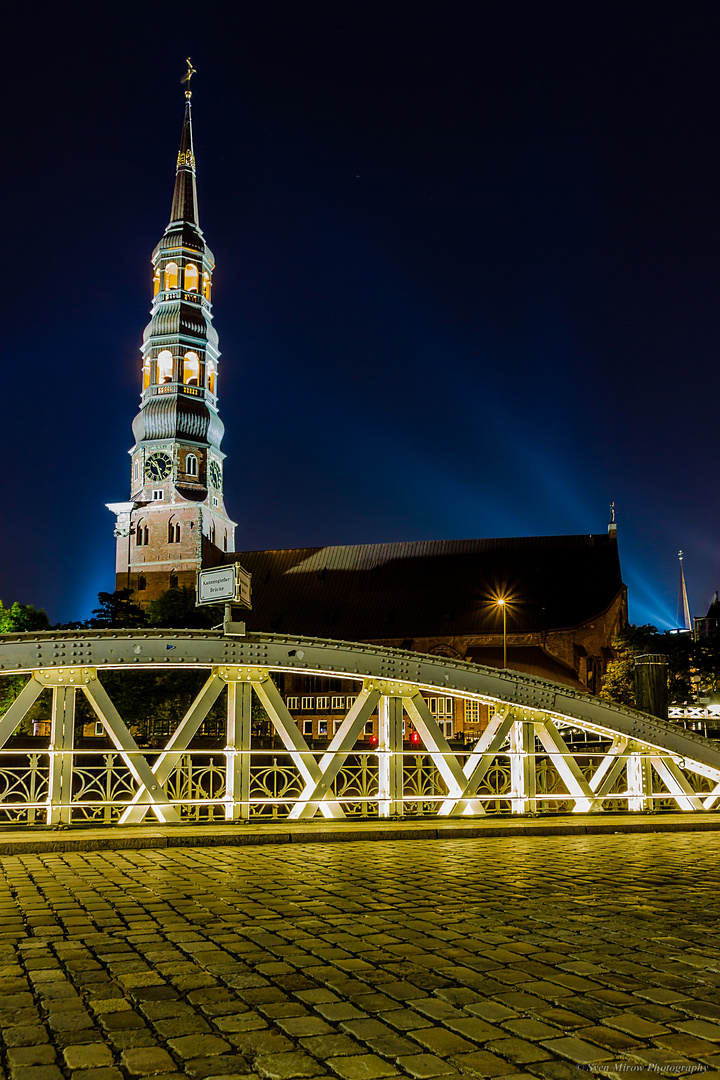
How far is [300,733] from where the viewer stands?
1346cm

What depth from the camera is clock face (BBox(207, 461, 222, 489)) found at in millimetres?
86688

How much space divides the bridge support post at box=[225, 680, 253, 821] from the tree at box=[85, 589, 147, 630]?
45.4 meters

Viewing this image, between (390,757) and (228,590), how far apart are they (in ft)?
11.1

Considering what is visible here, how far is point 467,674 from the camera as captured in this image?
1399cm

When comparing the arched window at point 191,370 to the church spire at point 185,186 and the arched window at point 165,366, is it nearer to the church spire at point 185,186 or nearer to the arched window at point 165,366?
the arched window at point 165,366

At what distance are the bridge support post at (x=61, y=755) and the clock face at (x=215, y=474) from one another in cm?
7434

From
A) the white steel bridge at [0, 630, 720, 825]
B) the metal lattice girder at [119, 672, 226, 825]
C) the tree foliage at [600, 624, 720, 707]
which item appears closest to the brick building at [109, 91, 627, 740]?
the tree foliage at [600, 624, 720, 707]

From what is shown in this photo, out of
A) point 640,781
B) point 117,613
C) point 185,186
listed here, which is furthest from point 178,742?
point 185,186

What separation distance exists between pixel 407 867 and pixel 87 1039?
6060mm

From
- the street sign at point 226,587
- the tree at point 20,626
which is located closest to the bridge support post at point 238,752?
the street sign at point 226,587

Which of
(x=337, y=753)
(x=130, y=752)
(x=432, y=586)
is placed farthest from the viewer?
(x=432, y=586)

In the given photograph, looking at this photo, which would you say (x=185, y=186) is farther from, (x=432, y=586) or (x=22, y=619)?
(x=22, y=619)

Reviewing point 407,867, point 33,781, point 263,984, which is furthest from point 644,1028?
point 33,781

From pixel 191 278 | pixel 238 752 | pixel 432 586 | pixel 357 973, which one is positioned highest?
pixel 191 278
